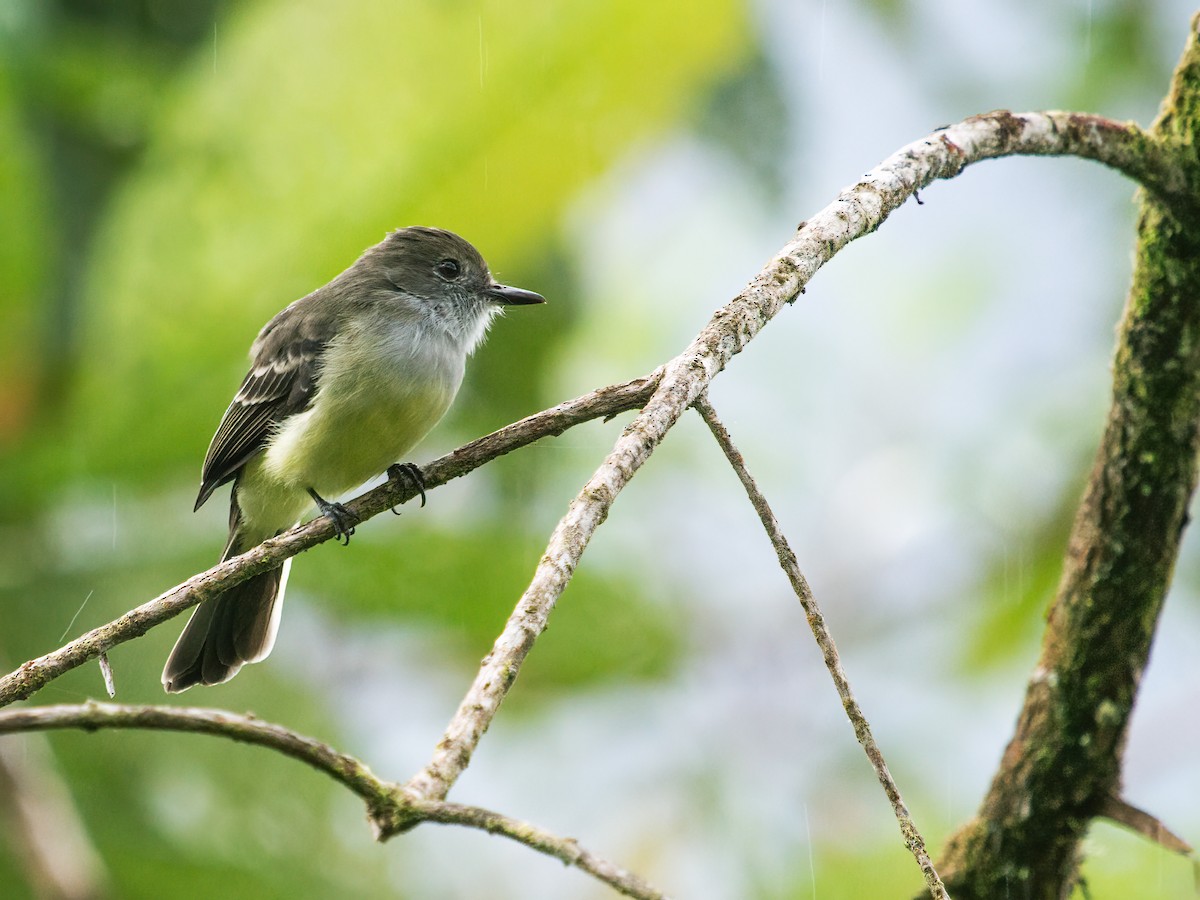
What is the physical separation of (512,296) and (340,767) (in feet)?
10.4

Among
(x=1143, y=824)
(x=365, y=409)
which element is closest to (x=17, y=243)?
(x=365, y=409)

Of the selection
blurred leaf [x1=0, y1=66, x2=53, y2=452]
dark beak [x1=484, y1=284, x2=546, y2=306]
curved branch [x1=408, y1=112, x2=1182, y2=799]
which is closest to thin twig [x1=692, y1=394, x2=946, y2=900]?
curved branch [x1=408, y1=112, x2=1182, y2=799]

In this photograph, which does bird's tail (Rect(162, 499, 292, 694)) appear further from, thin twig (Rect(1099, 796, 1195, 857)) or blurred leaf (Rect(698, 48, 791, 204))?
blurred leaf (Rect(698, 48, 791, 204))

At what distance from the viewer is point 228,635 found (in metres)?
3.70

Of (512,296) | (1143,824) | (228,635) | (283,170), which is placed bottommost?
(1143,824)

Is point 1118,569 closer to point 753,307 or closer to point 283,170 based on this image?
point 753,307

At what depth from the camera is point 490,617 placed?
121 inches

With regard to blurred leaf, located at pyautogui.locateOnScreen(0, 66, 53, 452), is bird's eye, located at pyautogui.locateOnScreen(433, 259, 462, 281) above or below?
above

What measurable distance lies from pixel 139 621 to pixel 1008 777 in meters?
1.74

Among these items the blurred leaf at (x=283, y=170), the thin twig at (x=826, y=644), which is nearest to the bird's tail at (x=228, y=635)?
the blurred leaf at (x=283, y=170)

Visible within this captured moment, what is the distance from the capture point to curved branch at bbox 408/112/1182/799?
1.27m

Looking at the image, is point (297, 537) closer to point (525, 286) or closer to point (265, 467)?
point (265, 467)

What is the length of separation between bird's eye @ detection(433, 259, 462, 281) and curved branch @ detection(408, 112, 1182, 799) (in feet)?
8.11

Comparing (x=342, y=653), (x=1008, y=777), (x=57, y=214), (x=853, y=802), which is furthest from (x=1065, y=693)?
(x=57, y=214)
